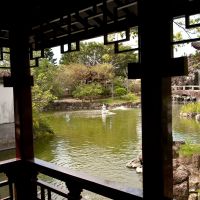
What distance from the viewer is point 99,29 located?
6.36ft

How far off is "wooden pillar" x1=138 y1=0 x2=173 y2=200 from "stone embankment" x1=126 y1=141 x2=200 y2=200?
497 cm

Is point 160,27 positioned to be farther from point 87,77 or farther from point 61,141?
point 87,77

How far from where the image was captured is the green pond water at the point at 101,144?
8680 mm

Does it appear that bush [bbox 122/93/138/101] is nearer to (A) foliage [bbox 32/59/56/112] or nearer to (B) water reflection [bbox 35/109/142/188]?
(A) foliage [bbox 32/59/56/112]

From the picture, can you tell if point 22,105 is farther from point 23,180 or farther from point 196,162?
point 196,162

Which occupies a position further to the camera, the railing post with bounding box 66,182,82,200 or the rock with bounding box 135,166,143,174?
the rock with bounding box 135,166,143,174

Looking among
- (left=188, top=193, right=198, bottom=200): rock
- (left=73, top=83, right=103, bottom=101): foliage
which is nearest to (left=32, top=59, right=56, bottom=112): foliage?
(left=73, top=83, right=103, bottom=101): foliage

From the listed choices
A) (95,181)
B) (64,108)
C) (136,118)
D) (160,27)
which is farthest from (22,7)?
(64,108)

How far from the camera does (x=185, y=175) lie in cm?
639

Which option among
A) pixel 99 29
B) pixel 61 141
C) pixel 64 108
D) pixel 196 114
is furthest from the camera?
pixel 64 108

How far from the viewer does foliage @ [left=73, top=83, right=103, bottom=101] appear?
25500mm

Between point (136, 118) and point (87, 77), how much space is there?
9.21 m

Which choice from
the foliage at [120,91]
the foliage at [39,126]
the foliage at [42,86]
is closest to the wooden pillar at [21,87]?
the foliage at [39,126]

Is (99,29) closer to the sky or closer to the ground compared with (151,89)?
closer to the sky
